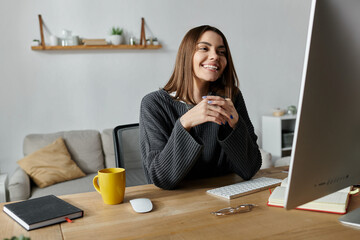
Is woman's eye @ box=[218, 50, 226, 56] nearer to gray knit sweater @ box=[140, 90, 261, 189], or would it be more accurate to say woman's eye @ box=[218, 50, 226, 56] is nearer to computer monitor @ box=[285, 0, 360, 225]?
gray knit sweater @ box=[140, 90, 261, 189]

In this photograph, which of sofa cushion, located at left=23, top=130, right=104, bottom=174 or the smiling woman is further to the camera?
sofa cushion, located at left=23, top=130, right=104, bottom=174

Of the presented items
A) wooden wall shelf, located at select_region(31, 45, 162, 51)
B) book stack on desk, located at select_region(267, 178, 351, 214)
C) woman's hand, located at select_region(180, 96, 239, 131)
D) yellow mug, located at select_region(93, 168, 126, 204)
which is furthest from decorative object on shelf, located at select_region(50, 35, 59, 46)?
book stack on desk, located at select_region(267, 178, 351, 214)

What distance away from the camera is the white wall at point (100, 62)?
3.33 meters

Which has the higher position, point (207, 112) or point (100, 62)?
point (100, 62)

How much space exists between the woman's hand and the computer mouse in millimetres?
328

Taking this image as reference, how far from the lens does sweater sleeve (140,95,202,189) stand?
121 cm

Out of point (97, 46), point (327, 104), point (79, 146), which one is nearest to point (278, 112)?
point (97, 46)

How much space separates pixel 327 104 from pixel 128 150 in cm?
121

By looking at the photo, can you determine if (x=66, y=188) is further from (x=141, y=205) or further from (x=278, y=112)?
(x=278, y=112)

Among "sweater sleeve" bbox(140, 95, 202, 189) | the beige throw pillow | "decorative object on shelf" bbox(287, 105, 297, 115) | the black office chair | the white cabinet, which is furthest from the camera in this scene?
"decorative object on shelf" bbox(287, 105, 297, 115)

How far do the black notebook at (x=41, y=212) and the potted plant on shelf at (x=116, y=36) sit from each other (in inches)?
103

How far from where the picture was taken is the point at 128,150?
1.75 meters

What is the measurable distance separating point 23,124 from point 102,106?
755mm

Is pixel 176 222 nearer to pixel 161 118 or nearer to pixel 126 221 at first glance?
pixel 126 221
